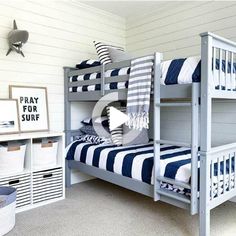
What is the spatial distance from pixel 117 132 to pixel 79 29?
58.6 inches

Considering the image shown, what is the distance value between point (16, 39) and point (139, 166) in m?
1.77

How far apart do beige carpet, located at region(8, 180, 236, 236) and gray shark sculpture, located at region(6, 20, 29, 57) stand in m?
1.68

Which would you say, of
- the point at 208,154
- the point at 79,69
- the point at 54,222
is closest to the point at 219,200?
the point at 208,154

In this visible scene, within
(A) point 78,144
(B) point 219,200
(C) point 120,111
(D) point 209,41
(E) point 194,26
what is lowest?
(B) point 219,200

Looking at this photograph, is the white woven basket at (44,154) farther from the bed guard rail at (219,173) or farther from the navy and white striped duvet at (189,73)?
the bed guard rail at (219,173)

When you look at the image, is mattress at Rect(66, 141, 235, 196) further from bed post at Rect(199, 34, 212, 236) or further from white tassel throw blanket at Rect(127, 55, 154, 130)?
white tassel throw blanket at Rect(127, 55, 154, 130)

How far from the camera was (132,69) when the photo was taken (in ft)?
7.16

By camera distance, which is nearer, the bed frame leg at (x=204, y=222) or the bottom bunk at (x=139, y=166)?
the bed frame leg at (x=204, y=222)

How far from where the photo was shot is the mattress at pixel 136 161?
187 cm

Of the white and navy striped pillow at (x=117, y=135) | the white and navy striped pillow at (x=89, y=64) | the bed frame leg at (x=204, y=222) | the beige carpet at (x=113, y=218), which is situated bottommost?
the beige carpet at (x=113, y=218)

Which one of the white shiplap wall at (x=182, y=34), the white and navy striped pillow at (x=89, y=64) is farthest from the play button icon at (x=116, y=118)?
the white shiplap wall at (x=182, y=34)

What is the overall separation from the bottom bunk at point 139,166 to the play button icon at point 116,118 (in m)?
0.27

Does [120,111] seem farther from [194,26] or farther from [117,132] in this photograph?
[194,26]

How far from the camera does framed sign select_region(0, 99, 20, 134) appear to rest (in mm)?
2508
